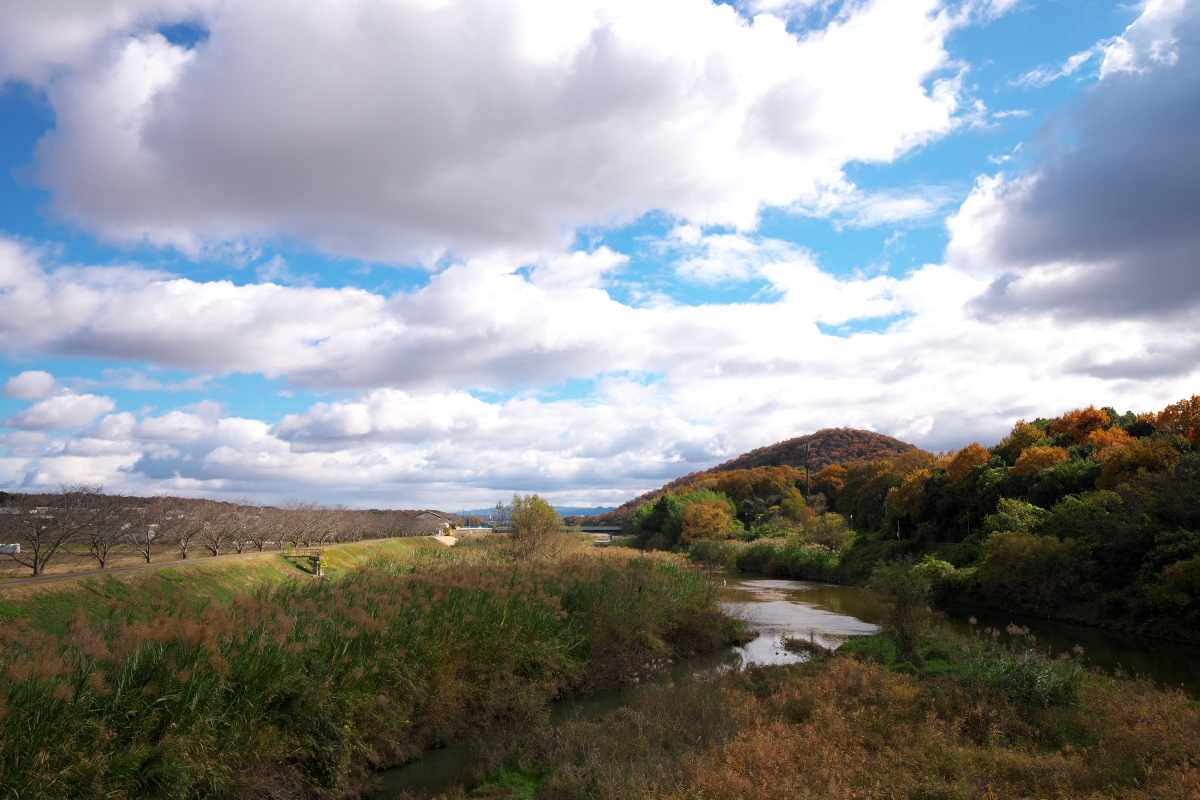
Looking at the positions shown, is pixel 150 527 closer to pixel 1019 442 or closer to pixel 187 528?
pixel 187 528

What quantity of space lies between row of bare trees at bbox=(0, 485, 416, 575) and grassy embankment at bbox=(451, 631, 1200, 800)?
907 inches

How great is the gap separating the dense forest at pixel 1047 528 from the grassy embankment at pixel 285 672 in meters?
22.5

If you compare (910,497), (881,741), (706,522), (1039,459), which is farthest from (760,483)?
(881,741)

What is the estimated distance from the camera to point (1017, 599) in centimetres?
3550

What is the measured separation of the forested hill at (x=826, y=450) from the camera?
162125 millimetres

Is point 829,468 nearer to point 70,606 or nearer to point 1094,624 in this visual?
point 1094,624

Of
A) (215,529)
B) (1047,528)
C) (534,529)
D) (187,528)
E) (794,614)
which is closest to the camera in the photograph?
(187,528)

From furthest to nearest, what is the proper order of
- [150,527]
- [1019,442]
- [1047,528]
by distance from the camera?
[1019,442] → [1047,528] → [150,527]

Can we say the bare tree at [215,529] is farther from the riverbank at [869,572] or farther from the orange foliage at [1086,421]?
the orange foliage at [1086,421]

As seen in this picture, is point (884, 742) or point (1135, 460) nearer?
point (884, 742)

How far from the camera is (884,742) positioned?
12969 millimetres

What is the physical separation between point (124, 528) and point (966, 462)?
6122 centimetres

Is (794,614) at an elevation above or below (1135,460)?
below

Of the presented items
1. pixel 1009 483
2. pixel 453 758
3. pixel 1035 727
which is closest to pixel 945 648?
pixel 1035 727
